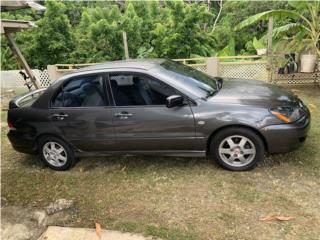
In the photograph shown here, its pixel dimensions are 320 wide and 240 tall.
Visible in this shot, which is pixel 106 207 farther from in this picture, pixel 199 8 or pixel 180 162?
pixel 199 8

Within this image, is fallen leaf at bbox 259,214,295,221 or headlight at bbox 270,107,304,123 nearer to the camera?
fallen leaf at bbox 259,214,295,221

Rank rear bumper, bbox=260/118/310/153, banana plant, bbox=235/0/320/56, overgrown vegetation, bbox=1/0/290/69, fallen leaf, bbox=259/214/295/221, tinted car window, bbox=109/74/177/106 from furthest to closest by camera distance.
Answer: overgrown vegetation, bbox=1/0/290/69
banana plant, bbox=235/0/320/56
tinted car window, bbox=109/74/177/106
rear bumper, bbox=260/118/310/153
fallen leaf, bbox=259/214/295/221

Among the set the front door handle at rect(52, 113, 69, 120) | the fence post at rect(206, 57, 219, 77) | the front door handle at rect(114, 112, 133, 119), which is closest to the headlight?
the front door handle at rect(114, 112, 133, 119)

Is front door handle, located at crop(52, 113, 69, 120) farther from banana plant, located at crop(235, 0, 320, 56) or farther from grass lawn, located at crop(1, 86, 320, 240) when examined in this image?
banana plant, located at crop(235, 0, 320, 56)

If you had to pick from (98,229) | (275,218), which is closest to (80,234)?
(98,229)

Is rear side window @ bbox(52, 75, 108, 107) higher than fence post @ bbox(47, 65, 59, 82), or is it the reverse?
rear side window @ bbox(52, 75, 108, 107)

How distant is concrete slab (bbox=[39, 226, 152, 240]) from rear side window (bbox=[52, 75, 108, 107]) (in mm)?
1773

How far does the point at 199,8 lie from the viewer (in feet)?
38.1

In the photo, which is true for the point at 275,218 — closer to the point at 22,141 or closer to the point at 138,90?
the point at 138,90

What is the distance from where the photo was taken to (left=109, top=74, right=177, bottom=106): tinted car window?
14.4ft

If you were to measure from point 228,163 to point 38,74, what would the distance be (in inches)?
414

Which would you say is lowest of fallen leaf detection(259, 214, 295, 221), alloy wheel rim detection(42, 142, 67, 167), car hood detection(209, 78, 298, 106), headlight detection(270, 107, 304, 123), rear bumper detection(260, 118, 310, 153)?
fallen leaf detection(259, 214, 295, 221)

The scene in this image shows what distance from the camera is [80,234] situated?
358cm

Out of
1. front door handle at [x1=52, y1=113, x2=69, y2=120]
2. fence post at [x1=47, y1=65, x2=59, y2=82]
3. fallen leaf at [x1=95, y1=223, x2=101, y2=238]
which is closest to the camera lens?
fallen leaf at [x1=95, y1=223, x2=101, y2=238]
